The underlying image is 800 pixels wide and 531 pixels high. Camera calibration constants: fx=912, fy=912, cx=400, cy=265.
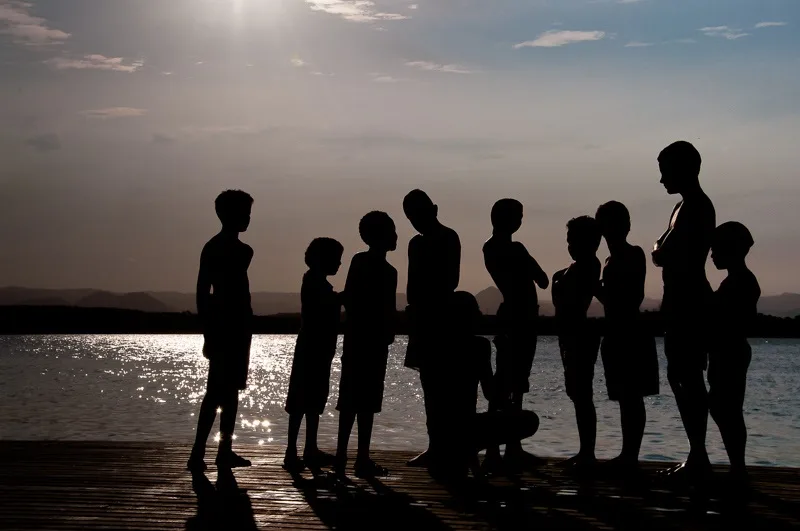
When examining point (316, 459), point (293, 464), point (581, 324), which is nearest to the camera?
point (581, 324)

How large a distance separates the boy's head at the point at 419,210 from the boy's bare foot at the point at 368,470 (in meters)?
2.04

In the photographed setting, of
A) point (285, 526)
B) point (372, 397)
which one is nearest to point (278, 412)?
point (372, 397)

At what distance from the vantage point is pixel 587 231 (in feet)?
23.9

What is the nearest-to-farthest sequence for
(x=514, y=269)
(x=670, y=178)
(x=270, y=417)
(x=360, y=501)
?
(x=360, y=501) → (x=670, y=178) → (x=514, y=269) → (x=270, y=417)

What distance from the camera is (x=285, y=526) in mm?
5453

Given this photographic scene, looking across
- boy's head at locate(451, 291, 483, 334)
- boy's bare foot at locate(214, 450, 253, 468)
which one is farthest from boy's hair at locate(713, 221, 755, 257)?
boy's bare foot at locate(214, 450, 253, 468)

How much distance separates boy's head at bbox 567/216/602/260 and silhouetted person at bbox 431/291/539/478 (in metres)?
1.42

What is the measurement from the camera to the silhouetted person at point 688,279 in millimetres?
6367

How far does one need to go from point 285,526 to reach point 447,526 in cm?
97

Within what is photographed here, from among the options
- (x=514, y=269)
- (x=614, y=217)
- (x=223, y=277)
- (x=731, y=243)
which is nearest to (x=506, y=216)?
(x=514, y=269)

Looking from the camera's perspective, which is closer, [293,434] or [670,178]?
[670,178]

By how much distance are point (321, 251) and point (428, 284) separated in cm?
157

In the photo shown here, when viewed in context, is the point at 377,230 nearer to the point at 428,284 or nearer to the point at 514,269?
the point at 428,284

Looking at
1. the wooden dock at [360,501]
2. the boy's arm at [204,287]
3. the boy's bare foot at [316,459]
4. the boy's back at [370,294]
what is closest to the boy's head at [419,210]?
the boy's back at [370,294]
